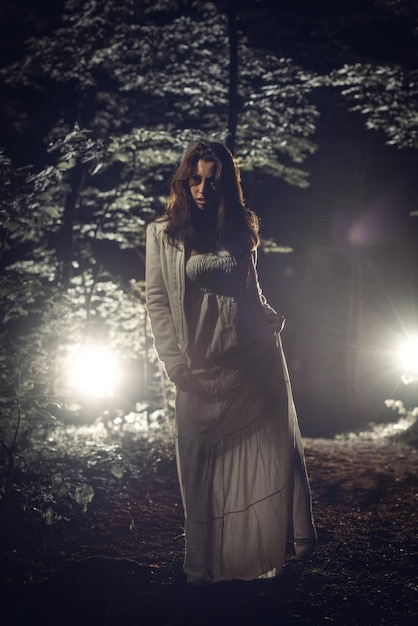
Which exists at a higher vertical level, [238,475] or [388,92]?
[388,92]

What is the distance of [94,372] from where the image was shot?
7.36 metres

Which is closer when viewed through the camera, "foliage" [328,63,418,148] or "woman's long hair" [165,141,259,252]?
"woman's long hair" [165,141,259,252]

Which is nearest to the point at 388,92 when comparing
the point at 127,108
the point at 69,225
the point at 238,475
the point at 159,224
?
the point at 127,108

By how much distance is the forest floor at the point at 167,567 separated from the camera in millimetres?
2809

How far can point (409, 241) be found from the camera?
13195 mm

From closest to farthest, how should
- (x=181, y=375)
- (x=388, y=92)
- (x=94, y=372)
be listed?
(x=181, y=375), (x=94, y=372), (x=388, y=92)

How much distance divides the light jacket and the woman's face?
0.27m

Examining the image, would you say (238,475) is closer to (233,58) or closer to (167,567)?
(167,567)

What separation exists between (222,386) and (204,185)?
4.16 feet

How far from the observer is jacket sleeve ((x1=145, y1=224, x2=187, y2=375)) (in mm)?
3096

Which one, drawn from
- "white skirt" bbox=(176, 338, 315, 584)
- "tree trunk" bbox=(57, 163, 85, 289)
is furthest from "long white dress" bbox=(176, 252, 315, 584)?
"tree trunk" bbox=(57, 163, 85, 289)

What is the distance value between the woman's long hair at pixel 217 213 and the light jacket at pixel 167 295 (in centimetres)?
9

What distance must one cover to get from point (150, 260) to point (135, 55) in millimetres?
5374

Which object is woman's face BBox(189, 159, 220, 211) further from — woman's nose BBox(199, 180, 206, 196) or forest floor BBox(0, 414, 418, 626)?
forest floor BBox(0, 414, 418, 626)
